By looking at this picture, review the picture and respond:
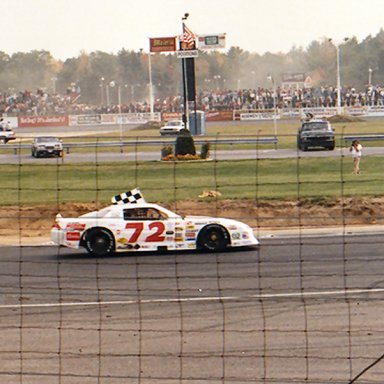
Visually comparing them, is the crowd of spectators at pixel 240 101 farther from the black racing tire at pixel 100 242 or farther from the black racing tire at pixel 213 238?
the black racing tire at pixel 100 242

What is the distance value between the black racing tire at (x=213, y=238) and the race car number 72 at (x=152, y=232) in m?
0.75

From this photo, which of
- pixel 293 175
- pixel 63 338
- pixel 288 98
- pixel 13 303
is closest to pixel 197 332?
pixel 63 338

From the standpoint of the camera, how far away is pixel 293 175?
112 ft

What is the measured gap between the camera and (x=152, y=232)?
20.2 metres

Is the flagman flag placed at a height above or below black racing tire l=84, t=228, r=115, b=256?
above

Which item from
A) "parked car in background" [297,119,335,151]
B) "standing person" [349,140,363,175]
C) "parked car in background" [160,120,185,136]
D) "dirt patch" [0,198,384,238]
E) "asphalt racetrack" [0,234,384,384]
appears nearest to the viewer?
"asphalt racetrack" [0,234,384,384]

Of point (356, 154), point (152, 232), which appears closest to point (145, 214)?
point (152, 232)

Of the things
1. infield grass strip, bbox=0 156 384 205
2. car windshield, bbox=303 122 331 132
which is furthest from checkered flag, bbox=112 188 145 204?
car windshield, bbox=303 122 331 132

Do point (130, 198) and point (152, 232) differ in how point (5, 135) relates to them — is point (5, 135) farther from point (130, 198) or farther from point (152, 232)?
point (152, 232)

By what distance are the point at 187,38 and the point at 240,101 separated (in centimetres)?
3615

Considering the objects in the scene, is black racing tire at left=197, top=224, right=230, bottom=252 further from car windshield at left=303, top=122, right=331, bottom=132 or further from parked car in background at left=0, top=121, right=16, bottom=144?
parked car in background at left=0, top=121, right=16, bottom=144

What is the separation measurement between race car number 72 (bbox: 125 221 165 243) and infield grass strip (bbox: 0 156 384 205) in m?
5.59

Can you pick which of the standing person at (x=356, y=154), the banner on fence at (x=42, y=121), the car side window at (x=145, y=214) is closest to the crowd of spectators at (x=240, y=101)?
the banner on fence at (x=42, y=121)

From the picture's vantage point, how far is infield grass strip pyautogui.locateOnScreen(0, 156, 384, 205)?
1144 inches
